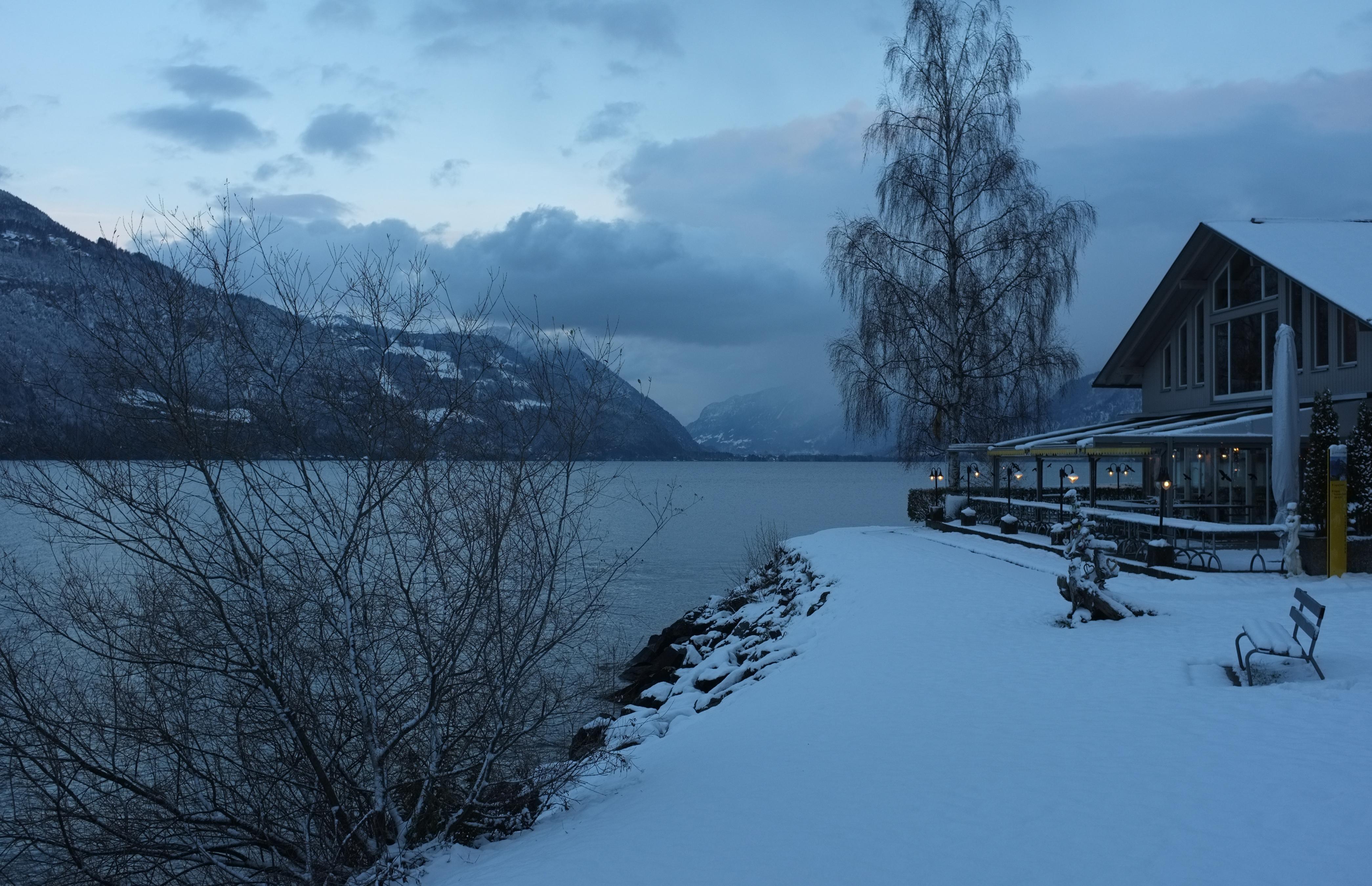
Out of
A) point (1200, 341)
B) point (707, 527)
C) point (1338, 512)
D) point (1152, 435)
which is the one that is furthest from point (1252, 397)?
point (707, 527)

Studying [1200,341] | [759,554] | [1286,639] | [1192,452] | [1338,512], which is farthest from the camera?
[759,554]

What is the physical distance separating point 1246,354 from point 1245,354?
36 mm

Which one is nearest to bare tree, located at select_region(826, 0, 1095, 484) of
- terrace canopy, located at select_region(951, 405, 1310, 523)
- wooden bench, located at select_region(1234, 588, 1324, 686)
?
terrace canopy, located at select_region(951, 405, 1310, 523)

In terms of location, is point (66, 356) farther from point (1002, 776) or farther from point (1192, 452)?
point (1192, 452)

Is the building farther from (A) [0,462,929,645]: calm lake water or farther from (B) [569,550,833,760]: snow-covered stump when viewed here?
(A) [0,462,929,645]: calm lake water

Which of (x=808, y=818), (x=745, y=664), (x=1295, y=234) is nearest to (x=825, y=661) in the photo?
(x=745, y=664)

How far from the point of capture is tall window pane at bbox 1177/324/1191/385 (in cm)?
2264

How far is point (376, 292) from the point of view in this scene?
666cm

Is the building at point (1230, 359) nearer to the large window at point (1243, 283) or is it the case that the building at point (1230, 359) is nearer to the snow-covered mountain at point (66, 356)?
the large window at point (1243, 283)

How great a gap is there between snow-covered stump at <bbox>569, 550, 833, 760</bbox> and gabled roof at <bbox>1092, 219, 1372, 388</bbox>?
10.4 metres

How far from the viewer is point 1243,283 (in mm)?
20625

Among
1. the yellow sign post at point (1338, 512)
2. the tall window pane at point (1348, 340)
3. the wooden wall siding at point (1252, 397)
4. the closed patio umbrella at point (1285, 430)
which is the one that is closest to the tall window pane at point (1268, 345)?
the wooden wall siding at point (1252, 397)

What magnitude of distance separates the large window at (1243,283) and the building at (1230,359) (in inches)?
1.0

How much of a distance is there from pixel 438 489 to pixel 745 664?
221 inches
